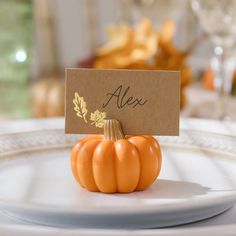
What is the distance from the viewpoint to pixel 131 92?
56 cm

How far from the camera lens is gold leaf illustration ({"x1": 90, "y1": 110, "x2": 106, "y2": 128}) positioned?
563mm

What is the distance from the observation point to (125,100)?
56 centimetres

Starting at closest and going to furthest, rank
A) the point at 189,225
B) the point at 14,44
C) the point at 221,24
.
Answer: the point at 189,225
the point at 221,24
the point at 14,44

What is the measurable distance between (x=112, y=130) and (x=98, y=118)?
0.06 ft

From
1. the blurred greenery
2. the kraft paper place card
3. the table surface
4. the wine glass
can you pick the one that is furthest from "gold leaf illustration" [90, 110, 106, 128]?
the blurred greenery

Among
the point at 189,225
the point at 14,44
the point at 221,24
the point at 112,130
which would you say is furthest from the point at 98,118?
the point at 14,44

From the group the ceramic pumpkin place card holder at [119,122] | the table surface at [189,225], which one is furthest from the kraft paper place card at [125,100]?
the table surface at [189,225]

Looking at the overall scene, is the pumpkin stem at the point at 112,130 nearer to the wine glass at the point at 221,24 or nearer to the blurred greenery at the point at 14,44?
the wine glass at the point at 221,24

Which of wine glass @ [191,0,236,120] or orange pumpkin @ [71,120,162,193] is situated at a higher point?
wine glass @ [191,0,236,120]

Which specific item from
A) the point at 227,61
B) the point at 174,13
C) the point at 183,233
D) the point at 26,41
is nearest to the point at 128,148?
the point at 183,233

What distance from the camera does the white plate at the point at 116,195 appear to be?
1.44 feet

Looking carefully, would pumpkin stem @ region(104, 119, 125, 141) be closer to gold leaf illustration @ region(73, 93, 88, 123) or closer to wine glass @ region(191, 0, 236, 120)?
gold leaf illustration @ region(73, 93, 88, 123)

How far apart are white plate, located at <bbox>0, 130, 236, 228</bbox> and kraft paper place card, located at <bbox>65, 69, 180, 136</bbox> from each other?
6 cm

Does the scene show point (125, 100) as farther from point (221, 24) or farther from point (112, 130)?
point (221, 24)
